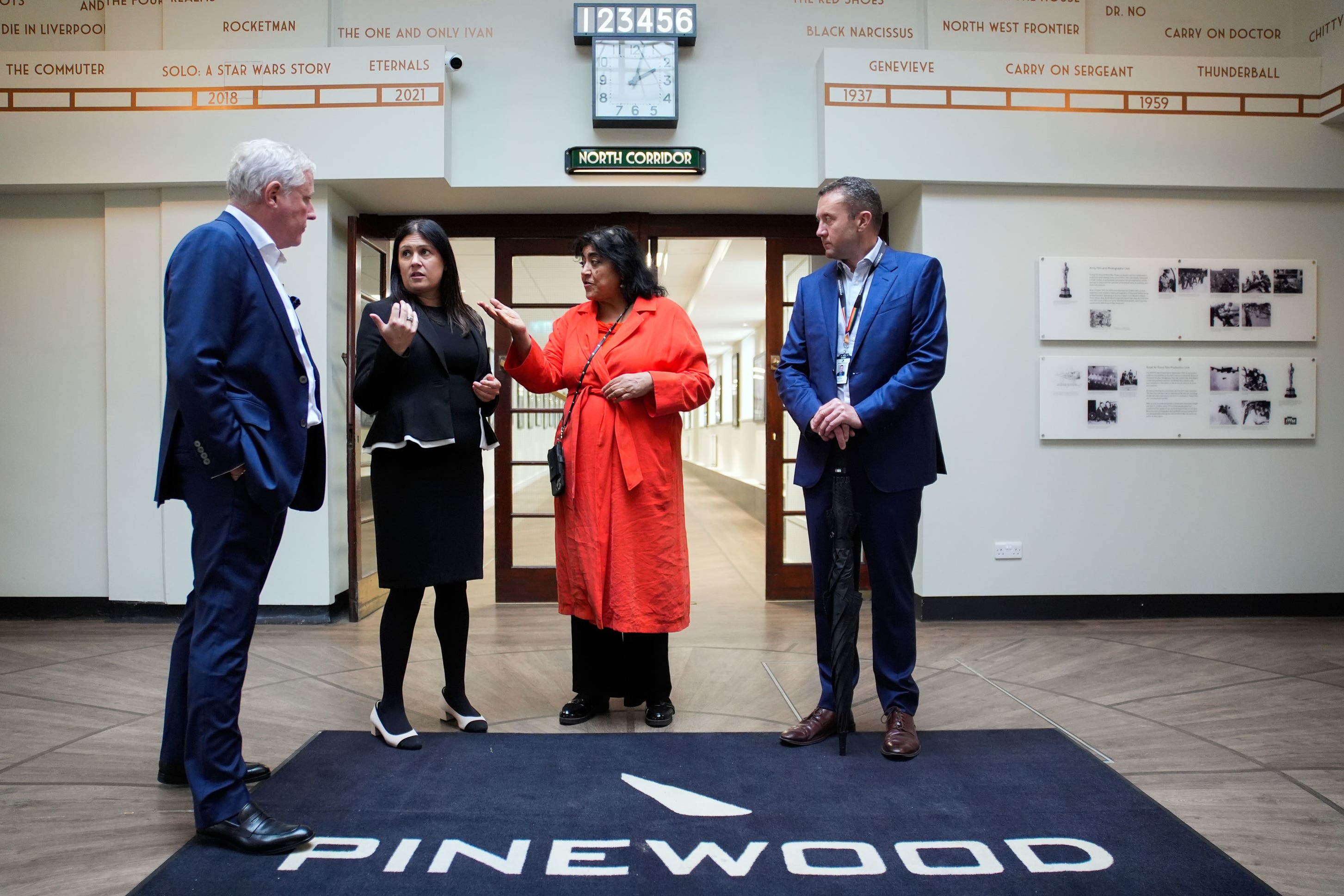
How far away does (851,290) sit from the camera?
8.38ft

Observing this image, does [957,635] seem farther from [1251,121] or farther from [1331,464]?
[1251,121]

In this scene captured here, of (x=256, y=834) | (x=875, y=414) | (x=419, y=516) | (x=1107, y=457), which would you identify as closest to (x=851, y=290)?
(x=875, y=414)

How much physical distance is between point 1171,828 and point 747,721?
3.97 feet

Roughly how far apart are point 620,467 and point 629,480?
62 mm

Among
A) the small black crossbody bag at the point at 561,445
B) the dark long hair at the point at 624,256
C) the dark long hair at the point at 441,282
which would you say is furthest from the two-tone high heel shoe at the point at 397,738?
the dark long hair at the point at 624,256

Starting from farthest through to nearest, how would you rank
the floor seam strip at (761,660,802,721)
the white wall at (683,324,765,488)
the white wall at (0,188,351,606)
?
the white wall at (683,324,765,488) < the white wall at (0,188,351,606) < the floor seam strip at (761,660,802,721)

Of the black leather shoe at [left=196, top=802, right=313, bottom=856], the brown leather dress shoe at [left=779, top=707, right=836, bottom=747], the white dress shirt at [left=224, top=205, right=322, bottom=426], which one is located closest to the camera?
the black leather shoe at [left=196, top=802, right=313, bottom=856]

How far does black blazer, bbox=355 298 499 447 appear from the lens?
2.38 meters

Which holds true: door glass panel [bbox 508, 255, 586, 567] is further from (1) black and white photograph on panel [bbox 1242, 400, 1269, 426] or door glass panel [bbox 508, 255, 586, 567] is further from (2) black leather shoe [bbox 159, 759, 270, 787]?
(1) black and white photograph on panel [bbox 1242, 400, 1269, 426]

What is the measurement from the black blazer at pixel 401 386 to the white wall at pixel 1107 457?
9.10 feet

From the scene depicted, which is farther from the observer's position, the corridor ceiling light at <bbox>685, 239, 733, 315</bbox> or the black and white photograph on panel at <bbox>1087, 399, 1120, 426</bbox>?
the corridor ceiling light at <bbox>685, 239, 733, 315</bbox>

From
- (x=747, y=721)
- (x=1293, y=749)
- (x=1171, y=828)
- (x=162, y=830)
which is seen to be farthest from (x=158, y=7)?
(x=1293, y=749)

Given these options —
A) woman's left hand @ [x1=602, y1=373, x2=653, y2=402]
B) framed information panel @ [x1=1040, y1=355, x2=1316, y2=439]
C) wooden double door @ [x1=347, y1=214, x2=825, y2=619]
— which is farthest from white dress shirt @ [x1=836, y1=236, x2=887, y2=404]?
framed information panel @ [x1=1040, y1=355, x2=1316, y2=439]

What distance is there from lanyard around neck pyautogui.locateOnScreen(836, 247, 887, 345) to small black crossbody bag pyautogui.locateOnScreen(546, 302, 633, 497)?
69 cm
